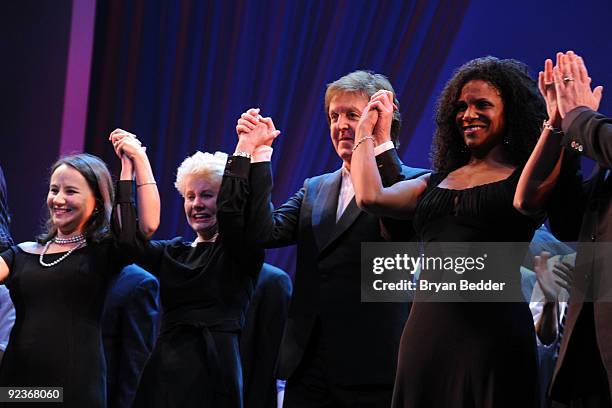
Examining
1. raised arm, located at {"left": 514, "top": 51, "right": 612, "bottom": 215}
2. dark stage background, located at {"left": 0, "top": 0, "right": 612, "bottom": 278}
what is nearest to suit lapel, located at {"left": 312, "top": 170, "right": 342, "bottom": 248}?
raised arm, located at {"left": 514, "top": 51, "right": 612, "bottom": 215}

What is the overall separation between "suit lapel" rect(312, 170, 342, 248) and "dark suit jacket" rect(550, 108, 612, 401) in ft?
2.97

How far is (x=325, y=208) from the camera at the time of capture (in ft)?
9.76

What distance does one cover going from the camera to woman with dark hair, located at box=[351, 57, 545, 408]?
2.28 m

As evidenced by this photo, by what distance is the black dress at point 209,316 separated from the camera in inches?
115

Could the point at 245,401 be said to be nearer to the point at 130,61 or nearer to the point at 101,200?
the point at 101,200

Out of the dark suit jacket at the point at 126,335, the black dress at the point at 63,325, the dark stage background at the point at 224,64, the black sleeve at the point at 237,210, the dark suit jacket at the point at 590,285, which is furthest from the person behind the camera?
the dark stage background at the point at 224,64

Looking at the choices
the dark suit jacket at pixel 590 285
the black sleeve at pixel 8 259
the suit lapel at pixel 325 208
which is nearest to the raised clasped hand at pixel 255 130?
the suit lapel at pixel 325 208

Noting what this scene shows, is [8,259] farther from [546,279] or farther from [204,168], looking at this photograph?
[546,279]

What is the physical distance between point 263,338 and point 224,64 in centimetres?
192

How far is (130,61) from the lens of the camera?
5.25 meters

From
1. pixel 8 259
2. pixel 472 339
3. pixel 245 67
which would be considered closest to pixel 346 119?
pixel 472 339

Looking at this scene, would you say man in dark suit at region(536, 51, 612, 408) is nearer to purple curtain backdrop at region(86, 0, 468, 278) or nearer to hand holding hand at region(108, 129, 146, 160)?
hand holding hand at region(108, 129, 146, 160)

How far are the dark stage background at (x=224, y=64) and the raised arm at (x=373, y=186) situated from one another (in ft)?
6.01

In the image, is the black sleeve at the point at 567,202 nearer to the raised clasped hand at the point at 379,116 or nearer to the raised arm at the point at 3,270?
the raised clasped hand at the point at 379,116
